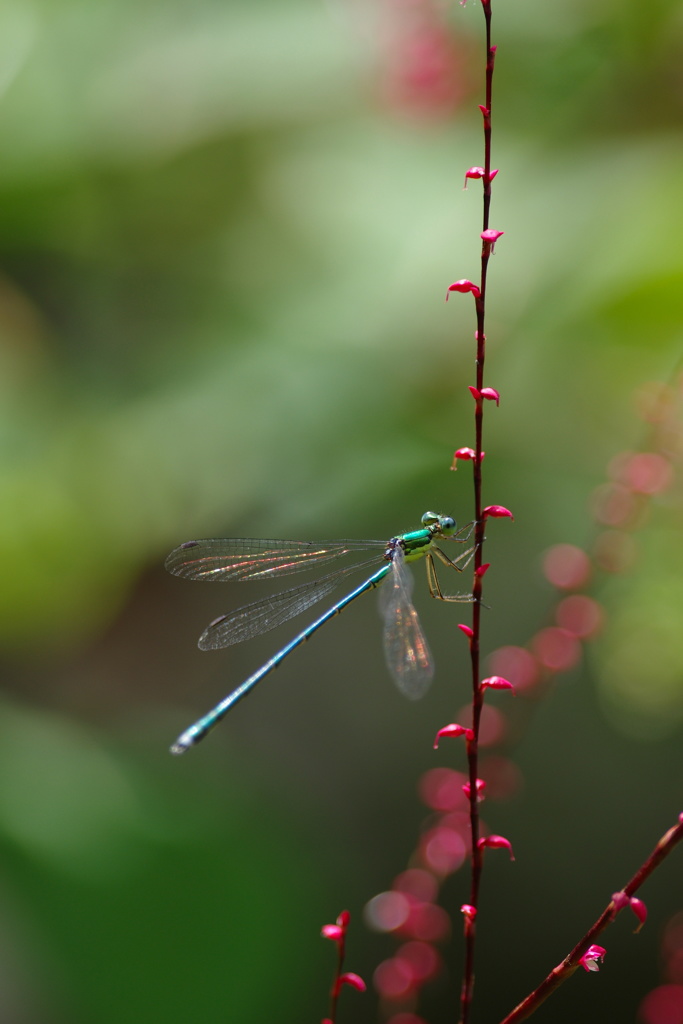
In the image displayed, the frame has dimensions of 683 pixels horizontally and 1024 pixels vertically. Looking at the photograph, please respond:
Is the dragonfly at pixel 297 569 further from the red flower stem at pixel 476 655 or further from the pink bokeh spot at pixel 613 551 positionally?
the red flower stem at pixel 476 655

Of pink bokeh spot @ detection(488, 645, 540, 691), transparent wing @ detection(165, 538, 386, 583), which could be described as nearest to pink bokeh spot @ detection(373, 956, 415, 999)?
pink bokeh spot @ detection(488, 645, 540, 691)

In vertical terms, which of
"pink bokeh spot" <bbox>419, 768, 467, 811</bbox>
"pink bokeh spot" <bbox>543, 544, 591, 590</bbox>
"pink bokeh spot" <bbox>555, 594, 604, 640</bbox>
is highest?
"pink bokeh spot" <bbox>543, 544, 591, 590</bbox>

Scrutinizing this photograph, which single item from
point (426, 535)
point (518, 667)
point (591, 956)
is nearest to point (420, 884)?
point (518, 667)

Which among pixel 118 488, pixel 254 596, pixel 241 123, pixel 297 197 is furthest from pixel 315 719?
pixel 241 123

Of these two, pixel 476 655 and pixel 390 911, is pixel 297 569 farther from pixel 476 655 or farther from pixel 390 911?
pixel 476 655

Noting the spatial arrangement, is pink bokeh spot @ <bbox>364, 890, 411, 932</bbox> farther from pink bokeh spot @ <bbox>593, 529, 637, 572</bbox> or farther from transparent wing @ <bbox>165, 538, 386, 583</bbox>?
transparent wing @ <bbox>165, 538, 386, 583</bbox>

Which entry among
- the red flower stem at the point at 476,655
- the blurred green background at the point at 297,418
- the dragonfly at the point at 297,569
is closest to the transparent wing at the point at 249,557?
the dragonfly at the point at 297,569
